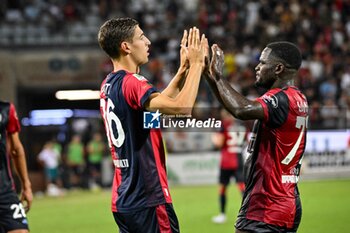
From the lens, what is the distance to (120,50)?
534 centimetres

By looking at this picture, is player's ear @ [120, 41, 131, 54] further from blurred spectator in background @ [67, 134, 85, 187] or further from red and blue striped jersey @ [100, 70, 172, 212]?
blurred spectator in background @ [67, 134, 85, 187]

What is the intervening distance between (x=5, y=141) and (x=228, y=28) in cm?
1939

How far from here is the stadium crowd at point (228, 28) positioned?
22.5 m

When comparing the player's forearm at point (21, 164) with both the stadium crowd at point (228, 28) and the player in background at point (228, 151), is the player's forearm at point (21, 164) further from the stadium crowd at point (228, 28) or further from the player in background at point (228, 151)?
the stadium crowd at point (228, 28)

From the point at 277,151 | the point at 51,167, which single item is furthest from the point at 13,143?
the point at 51,167

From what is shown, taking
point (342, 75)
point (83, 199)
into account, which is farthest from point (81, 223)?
Answer: point (342, 75)

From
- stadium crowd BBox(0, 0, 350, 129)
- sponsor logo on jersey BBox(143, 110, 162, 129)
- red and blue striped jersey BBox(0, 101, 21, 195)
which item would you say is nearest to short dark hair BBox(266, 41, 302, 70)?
sponsor logo on jersey BBox(143, 110, 162, 129)

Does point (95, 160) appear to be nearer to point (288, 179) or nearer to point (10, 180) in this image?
point (10, 180)

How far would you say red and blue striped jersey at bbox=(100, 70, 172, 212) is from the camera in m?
5.20

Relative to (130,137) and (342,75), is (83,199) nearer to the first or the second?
(342,75)

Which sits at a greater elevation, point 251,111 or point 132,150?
point 251,111

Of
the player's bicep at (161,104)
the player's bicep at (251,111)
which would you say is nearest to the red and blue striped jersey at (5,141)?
the player's bicep at (161,104)

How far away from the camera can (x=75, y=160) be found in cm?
2270

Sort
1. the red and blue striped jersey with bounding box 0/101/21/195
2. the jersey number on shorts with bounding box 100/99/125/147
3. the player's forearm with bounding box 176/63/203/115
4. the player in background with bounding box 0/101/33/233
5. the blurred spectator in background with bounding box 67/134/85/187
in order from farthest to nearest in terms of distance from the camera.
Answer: the blurred spectator in background with bounding box 67/134/85/187, the red and blue striped jersey with bounding box 0/101/21/195, the player in background with bounding box 0/101/33/233, the jersey number on shorts with bounding box 100/99/125/147, the player's forearm with bounding box 176/63/203/115
